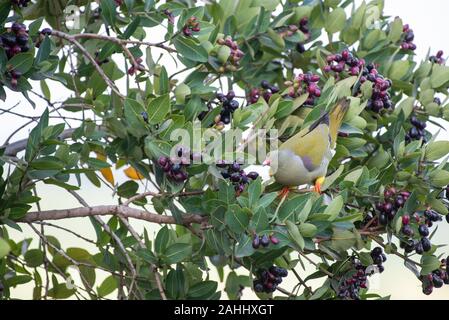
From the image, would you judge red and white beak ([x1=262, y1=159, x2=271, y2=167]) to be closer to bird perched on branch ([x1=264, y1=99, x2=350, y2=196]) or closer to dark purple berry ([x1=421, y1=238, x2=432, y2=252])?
bird perched on branch ([x1=264, y1=99, x2=350, y2=196])

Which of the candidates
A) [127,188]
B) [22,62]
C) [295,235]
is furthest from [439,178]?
[22,62]

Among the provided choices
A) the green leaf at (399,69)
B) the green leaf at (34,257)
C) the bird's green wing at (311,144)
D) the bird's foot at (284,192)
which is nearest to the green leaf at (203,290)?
the bird's foot at (284,192)

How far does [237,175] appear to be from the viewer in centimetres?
171

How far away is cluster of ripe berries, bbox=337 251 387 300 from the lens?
6.18 ft

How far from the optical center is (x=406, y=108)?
2107mm

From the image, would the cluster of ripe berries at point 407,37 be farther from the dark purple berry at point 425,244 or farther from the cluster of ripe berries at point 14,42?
the cluster of ripe berries at point 14,42

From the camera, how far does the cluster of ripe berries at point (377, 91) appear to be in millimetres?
1970

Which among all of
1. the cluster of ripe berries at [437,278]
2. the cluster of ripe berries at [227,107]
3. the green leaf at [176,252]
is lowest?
the cluster of ripe berries at [437,278]

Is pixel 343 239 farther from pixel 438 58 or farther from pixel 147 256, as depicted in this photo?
pixel 438 58

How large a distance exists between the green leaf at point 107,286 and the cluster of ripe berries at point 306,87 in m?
0.85

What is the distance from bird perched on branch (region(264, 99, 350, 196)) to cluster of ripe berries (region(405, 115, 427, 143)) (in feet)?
1.28

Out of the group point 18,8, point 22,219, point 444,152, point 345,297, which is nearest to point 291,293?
point 345,297

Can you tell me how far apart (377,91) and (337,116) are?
213mm
